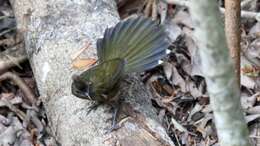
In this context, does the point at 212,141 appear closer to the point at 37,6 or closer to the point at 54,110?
the point at 54,110

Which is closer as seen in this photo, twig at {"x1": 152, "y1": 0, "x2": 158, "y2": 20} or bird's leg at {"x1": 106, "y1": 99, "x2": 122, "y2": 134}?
bird's leg at {"x1": 106, "y1": 99, "x2": 122, "y2": 134}

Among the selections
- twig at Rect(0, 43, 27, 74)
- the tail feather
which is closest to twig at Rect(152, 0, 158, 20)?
twig at Rect(0, 43, 27, 74)

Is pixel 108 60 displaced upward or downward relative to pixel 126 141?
upward

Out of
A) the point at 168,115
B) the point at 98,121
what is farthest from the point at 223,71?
the point at 168,115

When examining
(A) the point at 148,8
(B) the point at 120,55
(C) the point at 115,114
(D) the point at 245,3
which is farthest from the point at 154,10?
(C) the point at 115,114

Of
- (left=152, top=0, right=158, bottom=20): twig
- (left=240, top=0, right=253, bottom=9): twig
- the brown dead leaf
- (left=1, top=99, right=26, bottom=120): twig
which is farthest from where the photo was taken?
(left=152, top=0, right=158, bottom=20): twig

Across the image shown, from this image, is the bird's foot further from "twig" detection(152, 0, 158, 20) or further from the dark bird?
"twig" detection(152, 0, 158, 20)

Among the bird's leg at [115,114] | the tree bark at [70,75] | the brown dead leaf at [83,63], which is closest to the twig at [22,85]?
the tree bark at [70,75]
